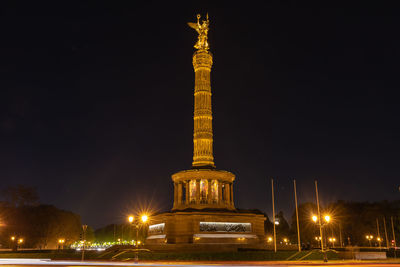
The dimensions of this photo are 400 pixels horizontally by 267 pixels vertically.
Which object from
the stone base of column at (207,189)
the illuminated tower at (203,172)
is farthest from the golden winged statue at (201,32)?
the stone base of column at (207,189)

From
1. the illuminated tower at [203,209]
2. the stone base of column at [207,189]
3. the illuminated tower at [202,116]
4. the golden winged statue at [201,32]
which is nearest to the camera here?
the illuminated tower at [203,209]

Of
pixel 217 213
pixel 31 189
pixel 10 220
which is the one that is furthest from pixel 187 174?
pixel 10 220

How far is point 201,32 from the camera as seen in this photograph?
172ft

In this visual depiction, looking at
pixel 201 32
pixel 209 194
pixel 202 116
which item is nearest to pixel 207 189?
pixel 209 194

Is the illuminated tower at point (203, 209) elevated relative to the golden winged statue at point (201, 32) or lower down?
lower down

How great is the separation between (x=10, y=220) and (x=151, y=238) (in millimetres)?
22459

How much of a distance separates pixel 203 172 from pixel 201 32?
2063 centimetres

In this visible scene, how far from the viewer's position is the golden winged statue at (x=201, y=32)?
51969 mm

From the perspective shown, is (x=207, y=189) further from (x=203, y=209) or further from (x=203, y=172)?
(x=203, y=209)

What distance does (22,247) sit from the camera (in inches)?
2783

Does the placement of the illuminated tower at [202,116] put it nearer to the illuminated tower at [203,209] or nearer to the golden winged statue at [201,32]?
the illuminated tower at [203,209]

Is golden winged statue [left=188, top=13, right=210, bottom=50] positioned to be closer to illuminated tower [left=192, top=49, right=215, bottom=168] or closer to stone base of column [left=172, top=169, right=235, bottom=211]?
illuminated tower [left=192, top=49, right=215, bottom=168]

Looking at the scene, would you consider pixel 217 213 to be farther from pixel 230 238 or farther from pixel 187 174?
pixel 187 174

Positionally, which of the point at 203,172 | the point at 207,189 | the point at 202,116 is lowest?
the point at 207,189
